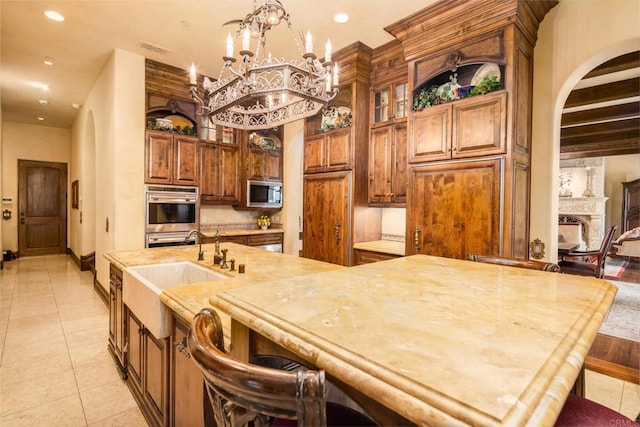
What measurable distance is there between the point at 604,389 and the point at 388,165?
108 inches

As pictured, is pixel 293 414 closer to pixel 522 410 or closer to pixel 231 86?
pixel 522 410

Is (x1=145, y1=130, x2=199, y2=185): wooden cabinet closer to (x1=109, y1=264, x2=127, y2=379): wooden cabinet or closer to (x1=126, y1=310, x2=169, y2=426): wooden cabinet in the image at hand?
(x1=109, y1=264, x2=127, y2=379): wooden cabinet

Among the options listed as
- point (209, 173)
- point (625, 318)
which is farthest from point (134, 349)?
point (625, 318)

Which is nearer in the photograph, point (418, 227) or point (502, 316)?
point (502, 316)

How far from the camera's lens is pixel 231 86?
2.19m

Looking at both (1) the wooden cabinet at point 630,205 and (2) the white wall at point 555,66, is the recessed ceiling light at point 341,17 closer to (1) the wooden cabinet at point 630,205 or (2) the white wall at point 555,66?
(2) the white wall at point 555,66

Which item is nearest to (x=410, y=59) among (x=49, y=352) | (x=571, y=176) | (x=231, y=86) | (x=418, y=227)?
(x=418, y=227)

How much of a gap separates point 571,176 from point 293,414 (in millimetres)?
11972

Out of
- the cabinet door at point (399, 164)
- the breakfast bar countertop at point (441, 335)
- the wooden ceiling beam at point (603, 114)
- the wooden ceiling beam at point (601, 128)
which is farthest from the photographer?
the wooden ceiling beam at point (601, 128)

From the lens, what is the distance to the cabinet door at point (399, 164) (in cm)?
371

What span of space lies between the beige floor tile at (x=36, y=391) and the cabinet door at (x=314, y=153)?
3.29 meters

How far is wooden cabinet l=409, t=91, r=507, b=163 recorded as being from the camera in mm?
2678

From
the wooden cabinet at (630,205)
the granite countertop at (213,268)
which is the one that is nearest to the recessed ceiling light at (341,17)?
the granite countertop at (213,268)

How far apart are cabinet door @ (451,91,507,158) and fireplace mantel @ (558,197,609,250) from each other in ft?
29.4
